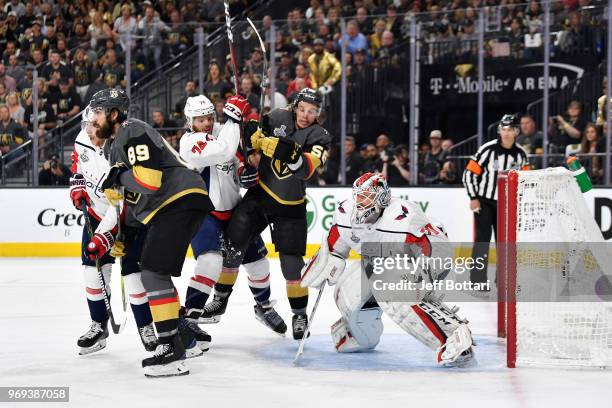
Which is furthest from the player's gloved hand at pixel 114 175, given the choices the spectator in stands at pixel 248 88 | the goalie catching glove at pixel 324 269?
the spectator in stands at pixel 248 88

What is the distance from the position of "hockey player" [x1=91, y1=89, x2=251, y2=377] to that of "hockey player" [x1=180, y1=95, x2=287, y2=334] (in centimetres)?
21

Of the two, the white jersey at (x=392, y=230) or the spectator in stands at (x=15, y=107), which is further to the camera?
the spectator in stands at (x=15, y=107)

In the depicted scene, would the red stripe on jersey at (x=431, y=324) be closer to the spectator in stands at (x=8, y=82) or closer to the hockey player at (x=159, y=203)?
the hockey player at (x=159, y=203)

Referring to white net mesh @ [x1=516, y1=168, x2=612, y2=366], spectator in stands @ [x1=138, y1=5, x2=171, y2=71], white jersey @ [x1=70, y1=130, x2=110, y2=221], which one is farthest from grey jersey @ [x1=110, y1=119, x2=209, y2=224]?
spectator in stands @ [x1=138, y1=5, x2=171, y2=71]

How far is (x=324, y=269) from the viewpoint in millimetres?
4652

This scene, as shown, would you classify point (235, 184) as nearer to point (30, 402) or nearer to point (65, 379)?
point (65, 379)

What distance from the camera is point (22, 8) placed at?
1277cm

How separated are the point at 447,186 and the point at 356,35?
1.67 metres

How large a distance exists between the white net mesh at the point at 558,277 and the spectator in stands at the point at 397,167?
4252mm

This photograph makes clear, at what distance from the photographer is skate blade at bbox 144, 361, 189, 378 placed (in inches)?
167

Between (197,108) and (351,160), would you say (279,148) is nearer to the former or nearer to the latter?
(197,108)

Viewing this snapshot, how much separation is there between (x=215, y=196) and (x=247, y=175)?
0.20m

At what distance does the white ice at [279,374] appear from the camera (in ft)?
12.6

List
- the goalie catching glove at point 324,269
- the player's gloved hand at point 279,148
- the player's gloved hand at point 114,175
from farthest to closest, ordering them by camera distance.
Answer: the player's gloved hand at point 279,148 < the goalie catching glove at point 324,269 < the player's gloved hand at point 114,175
